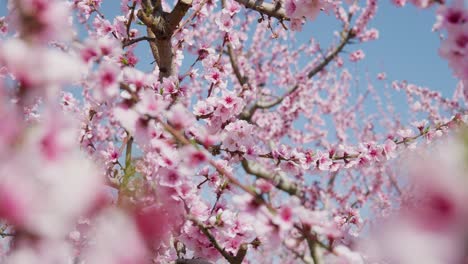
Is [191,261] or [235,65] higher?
[235,65]

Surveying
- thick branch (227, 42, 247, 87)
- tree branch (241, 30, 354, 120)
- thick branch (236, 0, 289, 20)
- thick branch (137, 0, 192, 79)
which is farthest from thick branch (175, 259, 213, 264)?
thick branch (227, 42, 247, 87)

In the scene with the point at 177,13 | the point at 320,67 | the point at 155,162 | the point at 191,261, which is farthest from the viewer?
the point at 320,67

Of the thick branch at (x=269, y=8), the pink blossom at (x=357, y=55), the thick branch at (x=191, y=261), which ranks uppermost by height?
the pink blossom at (x=357, y=55)

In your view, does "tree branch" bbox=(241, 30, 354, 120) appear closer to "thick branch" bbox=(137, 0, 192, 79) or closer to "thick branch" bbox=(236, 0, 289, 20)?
"thick branch" bbox=(137, 0, 192, 79)

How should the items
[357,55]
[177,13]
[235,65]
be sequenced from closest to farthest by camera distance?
1. [177,13]
2. [235,65]
3. [357,55]

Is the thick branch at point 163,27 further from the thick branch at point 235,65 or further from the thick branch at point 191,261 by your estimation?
the thick branch at point 235,65

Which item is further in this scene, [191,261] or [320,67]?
[320,67]

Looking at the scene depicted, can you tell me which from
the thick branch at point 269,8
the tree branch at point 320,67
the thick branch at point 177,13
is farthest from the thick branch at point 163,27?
the tree branch at point 320,67

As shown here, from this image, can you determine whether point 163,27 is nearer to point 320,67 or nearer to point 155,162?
point 155,162

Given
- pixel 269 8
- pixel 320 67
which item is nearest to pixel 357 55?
pixel 320 67

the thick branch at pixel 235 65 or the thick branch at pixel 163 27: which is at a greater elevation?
the thick branch at pixel 235 65

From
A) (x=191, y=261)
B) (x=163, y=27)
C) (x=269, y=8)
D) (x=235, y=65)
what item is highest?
(x=235, y=65)

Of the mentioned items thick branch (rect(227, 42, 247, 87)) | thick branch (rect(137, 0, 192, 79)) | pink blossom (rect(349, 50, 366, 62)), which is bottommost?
thick branch (rect(137, 0, 192, 79))

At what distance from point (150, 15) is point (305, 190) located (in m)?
6.39
